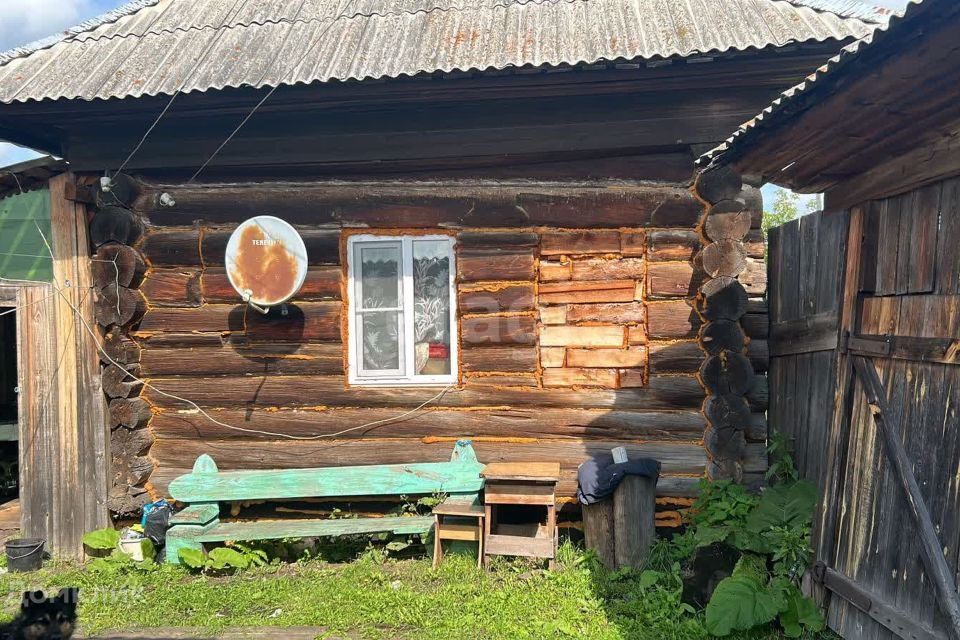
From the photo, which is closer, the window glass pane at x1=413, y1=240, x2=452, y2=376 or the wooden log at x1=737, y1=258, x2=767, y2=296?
the wooden log at x1=737, y1=258, x2=767, y2=296

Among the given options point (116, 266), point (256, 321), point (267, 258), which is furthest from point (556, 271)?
point (116, 266)

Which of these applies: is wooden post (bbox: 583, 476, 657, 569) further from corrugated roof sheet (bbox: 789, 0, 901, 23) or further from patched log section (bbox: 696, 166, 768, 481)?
corrugated roof sheet (bbox: 789, 0, 901, 23)

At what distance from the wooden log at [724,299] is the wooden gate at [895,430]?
92 cm

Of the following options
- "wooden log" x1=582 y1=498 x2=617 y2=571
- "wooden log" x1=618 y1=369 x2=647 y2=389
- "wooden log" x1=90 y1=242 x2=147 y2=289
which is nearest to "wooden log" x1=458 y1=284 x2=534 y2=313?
"wooden log" x1=618 y1=369 x2=647 y2=389

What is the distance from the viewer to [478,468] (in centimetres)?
558

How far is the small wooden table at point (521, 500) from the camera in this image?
198 inches

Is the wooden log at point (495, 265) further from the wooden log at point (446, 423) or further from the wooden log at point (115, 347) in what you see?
the wooden log at point (115, 347)

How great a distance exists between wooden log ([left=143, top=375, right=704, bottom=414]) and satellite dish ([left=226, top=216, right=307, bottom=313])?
0.87 metres

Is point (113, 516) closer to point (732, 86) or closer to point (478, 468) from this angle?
point (478, 468)

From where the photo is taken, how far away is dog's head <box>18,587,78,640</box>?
2488 millimetres

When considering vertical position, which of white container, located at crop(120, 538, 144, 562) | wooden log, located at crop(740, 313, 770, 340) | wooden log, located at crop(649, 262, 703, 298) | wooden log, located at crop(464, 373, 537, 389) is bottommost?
white container, located at crop(120, 538, 144, 562)

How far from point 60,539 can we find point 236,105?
13.8ft

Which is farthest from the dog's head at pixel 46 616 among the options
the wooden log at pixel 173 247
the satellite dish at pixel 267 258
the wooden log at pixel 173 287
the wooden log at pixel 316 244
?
the wooden log at pixel 173 247

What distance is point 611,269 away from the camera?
5.58 meters
